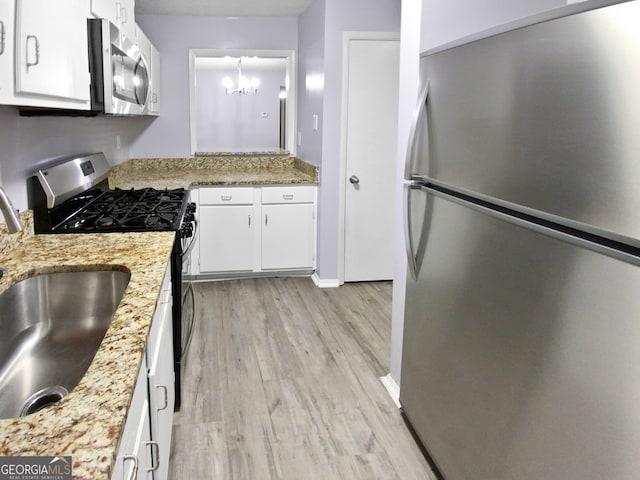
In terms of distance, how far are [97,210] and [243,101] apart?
8.71 ft

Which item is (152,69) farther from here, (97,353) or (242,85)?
(97,353)

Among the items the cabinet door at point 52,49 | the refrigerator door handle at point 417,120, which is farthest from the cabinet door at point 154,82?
the refrigerator door handle at point 417,120

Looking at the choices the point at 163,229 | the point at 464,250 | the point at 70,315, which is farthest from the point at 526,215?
the point at 163,229

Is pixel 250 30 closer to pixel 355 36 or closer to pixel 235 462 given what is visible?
pixel 355 36

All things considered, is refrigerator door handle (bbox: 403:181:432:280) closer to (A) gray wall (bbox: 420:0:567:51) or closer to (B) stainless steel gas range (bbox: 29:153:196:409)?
(A) gray wall (bbox: 420:0:567:51)

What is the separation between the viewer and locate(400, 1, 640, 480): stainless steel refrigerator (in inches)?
44.9

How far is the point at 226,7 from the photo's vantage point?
4.65m

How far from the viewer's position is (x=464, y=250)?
1.81m

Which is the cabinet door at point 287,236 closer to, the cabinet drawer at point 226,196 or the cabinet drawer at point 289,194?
the cabinet drawer at point 289,194

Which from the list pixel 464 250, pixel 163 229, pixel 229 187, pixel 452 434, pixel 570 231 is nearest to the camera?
pixel 570 231

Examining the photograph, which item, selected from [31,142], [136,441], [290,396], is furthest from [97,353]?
[290,396]

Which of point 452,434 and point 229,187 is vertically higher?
point 229,187

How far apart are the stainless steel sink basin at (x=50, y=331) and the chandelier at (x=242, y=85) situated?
3645 mm

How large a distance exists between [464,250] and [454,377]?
445 millimetres
